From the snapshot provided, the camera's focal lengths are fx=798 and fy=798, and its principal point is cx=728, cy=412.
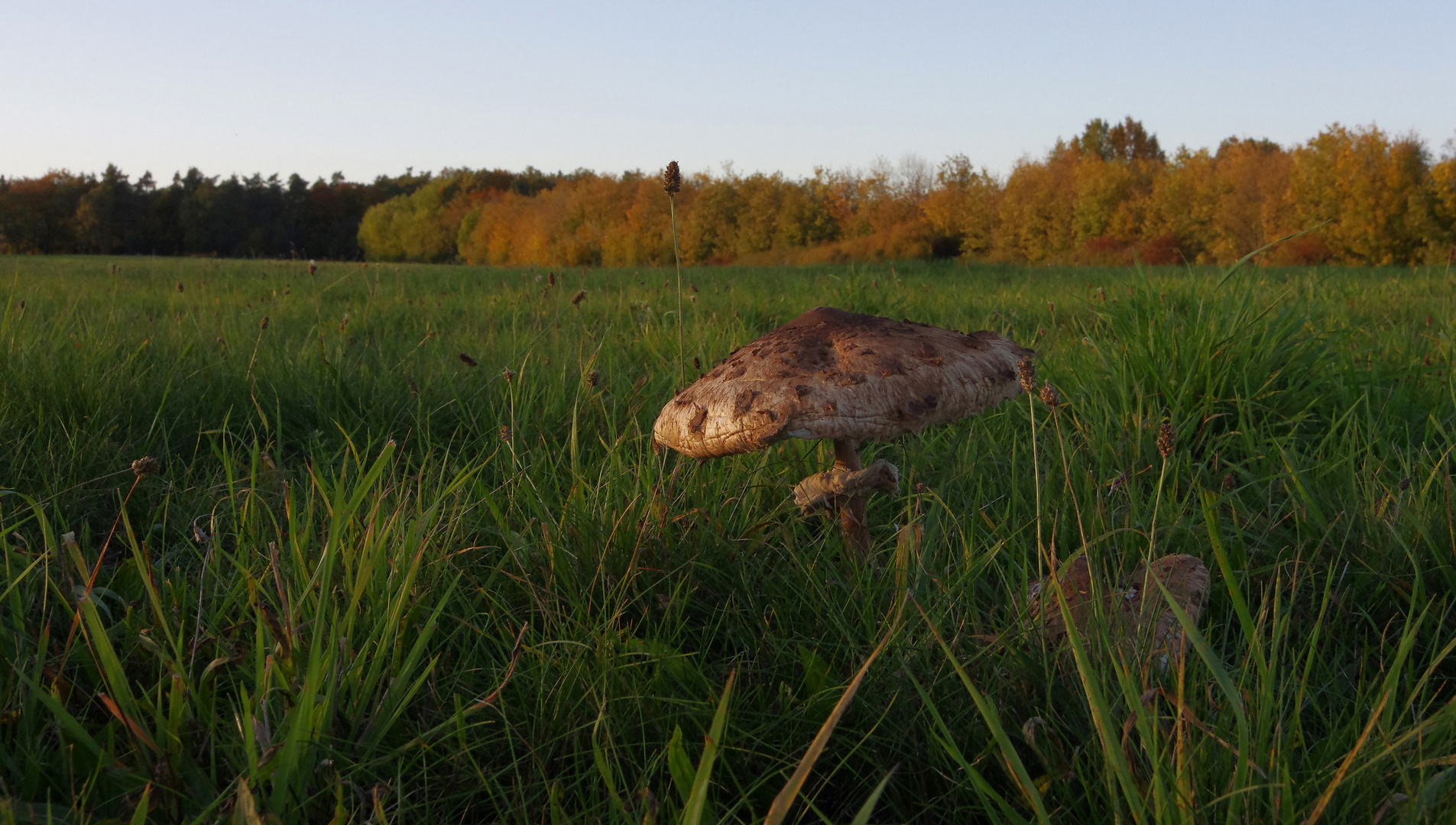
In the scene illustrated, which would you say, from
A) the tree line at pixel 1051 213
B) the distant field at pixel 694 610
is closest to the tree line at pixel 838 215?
the tree line at pixel 1051 213

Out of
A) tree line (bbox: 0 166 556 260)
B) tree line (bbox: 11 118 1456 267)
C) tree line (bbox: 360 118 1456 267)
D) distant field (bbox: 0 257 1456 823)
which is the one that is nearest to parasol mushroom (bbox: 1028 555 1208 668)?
distant field (bbox: 0 257 1456 823)

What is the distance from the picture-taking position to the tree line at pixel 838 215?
3522cm

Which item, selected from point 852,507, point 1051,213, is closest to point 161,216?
point 1051,213

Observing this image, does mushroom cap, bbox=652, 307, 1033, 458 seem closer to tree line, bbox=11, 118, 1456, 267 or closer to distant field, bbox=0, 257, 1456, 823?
distant field, bbox=0, 257, 1456, 823

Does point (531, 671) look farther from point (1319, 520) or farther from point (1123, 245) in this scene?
point (1123, 245)

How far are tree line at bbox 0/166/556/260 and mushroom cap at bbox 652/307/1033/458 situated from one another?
6723 centimetres

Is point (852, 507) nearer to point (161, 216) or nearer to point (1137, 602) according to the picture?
point (1137, 602)

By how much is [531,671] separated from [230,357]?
301 cm

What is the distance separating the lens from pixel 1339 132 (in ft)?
123

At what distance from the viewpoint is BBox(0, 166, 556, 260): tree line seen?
63062 millimetres

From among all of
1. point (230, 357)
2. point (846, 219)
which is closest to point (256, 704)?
point (230, 357)

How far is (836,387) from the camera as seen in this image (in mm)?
1774

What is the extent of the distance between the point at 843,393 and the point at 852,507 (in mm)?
503

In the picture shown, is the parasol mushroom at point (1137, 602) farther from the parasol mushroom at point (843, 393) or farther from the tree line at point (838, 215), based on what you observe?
the tree line at point (838, 215)
